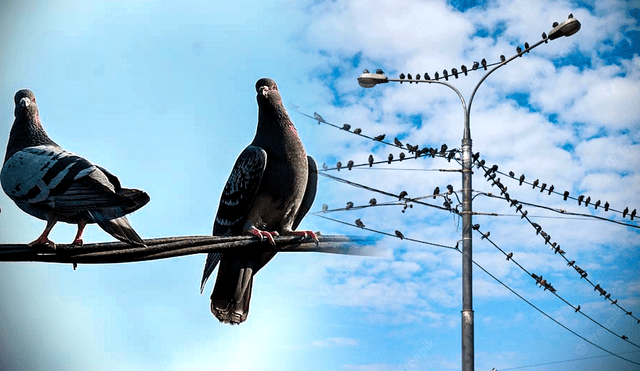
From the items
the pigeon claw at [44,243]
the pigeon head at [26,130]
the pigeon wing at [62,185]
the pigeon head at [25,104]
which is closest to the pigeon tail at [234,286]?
the pigeon wing at [62,185]

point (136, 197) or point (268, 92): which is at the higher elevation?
point (268, 92)

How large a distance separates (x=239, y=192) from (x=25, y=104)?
7.98 feet

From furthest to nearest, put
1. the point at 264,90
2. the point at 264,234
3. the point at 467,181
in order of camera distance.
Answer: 1. the point at 467,181
2. the point at 264,90
3. the point at 264,234

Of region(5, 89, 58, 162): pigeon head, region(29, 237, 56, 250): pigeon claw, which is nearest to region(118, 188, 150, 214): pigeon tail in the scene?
region(29, 237, 56, 250): pigeon claw

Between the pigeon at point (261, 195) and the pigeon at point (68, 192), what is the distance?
1503 mm

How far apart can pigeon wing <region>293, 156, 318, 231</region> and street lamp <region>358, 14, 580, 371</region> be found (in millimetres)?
2777

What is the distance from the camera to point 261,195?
8.19 metres

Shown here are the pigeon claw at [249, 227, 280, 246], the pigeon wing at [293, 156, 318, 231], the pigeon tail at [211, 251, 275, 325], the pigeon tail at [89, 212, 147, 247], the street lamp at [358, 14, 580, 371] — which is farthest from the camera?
the street lamp at [358, 14, 580, 371]

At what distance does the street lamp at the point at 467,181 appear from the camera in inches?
391

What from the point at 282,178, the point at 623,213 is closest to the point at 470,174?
the point at 282,178

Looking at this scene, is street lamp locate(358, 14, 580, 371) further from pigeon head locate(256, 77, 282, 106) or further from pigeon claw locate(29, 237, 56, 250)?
pigeon claw locate(29, 237, 56, 250)

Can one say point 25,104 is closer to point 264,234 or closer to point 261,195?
point 261,195

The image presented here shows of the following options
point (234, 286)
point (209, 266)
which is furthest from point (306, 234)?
point (209, 266)

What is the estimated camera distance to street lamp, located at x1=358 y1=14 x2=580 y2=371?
32.6 ft
